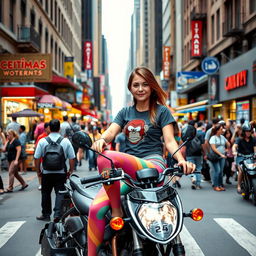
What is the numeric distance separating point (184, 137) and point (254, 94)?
66.0ft

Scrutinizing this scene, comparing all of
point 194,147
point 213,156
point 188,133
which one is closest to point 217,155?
point 213,156

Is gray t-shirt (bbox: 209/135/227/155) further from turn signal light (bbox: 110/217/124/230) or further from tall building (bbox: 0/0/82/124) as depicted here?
tall building (bbox: 0/0/82/124)

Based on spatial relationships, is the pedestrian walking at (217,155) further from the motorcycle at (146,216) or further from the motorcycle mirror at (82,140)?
the motorcycle mirror at (82,140)

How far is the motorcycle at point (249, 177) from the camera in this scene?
28.5ft

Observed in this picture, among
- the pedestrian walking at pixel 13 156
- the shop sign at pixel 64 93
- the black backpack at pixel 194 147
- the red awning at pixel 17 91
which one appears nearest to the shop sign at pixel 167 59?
the shop sign at pixel 64 93

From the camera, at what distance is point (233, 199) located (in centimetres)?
949

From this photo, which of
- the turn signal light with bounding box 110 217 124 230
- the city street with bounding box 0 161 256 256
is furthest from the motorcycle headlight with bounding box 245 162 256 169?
the turn signal light with bounding box 110 217 124 230

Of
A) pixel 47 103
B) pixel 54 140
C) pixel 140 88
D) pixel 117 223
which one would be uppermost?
pixel 47 103

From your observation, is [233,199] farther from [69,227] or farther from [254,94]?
[254,94]

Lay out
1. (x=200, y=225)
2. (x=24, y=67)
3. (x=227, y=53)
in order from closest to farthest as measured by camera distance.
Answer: (x=200, y=225) < (x=24, y=67) < (x=227, y=53)

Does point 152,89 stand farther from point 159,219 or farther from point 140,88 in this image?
point 159,219

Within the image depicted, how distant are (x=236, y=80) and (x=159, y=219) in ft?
77.9

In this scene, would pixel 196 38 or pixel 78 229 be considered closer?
pixel 78 229

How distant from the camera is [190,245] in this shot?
563cm
